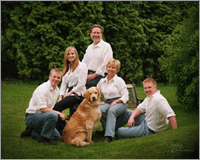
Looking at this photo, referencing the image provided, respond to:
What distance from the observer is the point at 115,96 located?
4.63 metres

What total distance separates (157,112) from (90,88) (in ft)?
4.34

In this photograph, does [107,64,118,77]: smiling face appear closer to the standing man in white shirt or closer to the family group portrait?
the family group portrait

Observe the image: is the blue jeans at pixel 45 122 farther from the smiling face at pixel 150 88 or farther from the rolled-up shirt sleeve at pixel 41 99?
the smiling face at pixel 150 88

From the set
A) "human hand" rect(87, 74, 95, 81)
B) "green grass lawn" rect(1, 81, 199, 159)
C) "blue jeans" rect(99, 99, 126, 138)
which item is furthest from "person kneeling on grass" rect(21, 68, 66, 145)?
"human hand" rect(87, 74, 95, 81)

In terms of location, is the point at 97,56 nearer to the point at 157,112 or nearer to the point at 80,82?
the point at 80,82

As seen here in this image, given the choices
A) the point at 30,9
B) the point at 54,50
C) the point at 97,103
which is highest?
the point at 30,9

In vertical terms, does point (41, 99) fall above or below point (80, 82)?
below

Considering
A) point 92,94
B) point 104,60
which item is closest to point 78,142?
point 92,94

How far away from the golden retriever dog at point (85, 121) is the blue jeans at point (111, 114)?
191 mm

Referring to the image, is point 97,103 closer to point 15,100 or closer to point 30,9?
point 15,100

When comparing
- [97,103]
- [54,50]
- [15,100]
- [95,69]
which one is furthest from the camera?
[54,50]

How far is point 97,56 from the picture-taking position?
16.7ft

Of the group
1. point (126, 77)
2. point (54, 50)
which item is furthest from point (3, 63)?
point (126, 77)

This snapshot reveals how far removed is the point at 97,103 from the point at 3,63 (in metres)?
8.16
